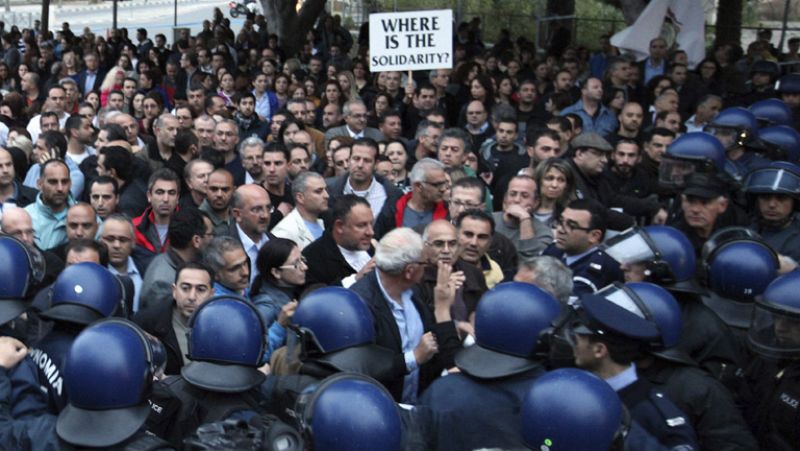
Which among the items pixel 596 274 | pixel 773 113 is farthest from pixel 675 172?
pixel 773 113

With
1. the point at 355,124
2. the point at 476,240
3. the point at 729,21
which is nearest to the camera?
the point at 476,240

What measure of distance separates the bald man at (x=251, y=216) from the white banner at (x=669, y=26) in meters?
7.95

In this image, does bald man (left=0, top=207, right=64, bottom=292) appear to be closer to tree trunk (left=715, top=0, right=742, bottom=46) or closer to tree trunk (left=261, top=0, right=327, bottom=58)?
tree trunk (left=261, top=0, right=327, bottom=58)

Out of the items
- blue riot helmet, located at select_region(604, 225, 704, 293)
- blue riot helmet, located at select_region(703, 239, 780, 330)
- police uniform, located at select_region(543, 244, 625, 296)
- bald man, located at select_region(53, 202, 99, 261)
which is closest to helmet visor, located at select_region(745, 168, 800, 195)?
police uniform, located at select_region(543, 244, 625, 296)

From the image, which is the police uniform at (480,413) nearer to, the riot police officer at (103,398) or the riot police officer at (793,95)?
the riot police officer at (103,398)

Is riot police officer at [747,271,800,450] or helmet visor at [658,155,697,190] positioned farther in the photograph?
helmet visor at [658,155,697,190]

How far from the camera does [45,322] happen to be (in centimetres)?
448

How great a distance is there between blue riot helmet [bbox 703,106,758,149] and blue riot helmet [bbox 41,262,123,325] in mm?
5149

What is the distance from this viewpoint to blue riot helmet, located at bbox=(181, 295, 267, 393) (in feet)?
12.5

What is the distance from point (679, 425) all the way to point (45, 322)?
2.52m

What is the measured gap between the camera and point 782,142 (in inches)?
323

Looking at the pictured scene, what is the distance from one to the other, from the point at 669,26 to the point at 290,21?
26.7 feet

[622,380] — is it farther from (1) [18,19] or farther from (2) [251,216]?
(1) [18,19]

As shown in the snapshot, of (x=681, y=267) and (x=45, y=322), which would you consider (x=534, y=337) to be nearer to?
(x=681, y=267)
